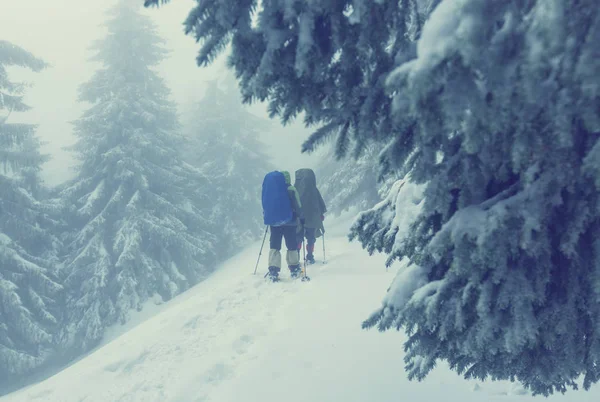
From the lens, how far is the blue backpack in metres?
9.09

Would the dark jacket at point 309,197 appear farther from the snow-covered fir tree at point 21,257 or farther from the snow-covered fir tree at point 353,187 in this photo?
the snow-covered fir tree at point 21,257

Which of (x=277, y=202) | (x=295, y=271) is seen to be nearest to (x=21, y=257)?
(x=295, y=271)

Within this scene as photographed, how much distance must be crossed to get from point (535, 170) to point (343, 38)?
1.13 meters

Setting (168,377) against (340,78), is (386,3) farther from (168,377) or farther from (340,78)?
(168,377)

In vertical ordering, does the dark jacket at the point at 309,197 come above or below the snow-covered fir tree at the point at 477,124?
above

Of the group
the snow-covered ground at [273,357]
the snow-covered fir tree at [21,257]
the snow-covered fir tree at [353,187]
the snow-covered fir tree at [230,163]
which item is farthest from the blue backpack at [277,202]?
the snow-covered fir tree at [230,163]

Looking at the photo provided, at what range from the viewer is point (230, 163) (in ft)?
95.2

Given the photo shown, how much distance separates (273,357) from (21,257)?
48.3 ft

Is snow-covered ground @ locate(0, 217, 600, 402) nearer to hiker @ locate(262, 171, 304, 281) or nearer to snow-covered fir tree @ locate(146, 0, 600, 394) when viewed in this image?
hiker @ locate(262, 171, 304, 281)

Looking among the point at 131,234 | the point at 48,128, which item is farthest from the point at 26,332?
the point at 48,128

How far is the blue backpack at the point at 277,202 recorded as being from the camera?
909 cm

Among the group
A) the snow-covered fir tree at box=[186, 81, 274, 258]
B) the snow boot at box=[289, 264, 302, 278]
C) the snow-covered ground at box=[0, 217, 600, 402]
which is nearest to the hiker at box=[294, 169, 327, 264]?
the snow boot at box=[289, 264, 302, 278]

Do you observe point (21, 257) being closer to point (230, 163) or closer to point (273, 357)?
point (230, 163)

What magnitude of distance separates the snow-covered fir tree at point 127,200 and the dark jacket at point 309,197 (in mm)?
11407
